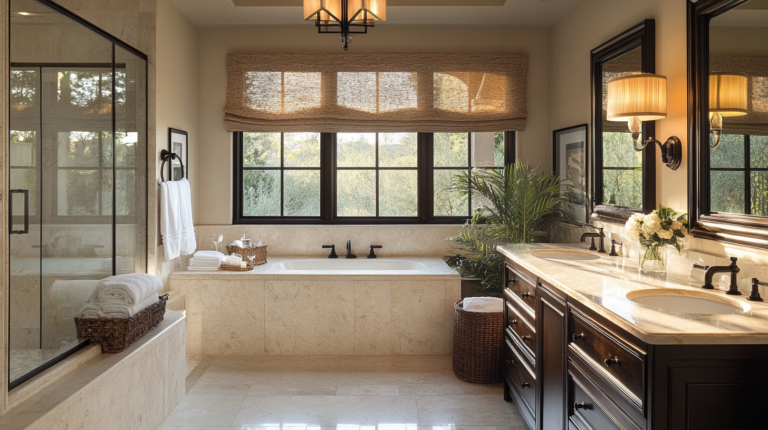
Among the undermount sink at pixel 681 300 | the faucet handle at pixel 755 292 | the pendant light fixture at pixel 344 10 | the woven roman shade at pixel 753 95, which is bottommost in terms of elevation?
the undermount sink at pixel 681 300

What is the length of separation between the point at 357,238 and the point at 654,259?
2711 millimetres

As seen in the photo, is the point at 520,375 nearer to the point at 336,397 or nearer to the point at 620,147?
the point at 336,397

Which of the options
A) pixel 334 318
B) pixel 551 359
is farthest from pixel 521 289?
pixel 334 318

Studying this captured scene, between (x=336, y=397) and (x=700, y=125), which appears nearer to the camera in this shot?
(x=700, y=125)

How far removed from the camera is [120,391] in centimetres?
242

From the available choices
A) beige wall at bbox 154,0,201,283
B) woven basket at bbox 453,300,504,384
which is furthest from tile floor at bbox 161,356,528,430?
beige wall at bbox 154,0,201,283

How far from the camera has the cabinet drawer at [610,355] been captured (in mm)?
1535

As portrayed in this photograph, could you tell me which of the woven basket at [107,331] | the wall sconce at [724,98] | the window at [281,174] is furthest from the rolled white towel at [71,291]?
the wall sconce at [724,98]

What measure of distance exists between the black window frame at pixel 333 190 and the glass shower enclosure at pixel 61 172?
1.33m

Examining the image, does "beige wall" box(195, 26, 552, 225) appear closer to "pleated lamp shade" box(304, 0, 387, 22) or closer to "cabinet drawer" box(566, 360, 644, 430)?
"pleated lamp shade" box(304, 0, 387, 22)

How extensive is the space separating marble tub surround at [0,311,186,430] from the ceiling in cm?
228

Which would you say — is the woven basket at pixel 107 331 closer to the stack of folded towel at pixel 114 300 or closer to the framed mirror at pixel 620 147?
the stack of folded towel at pixel 114 300

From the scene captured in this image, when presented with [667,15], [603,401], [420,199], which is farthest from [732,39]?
[420,199]

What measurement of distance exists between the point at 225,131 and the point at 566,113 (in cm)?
275
